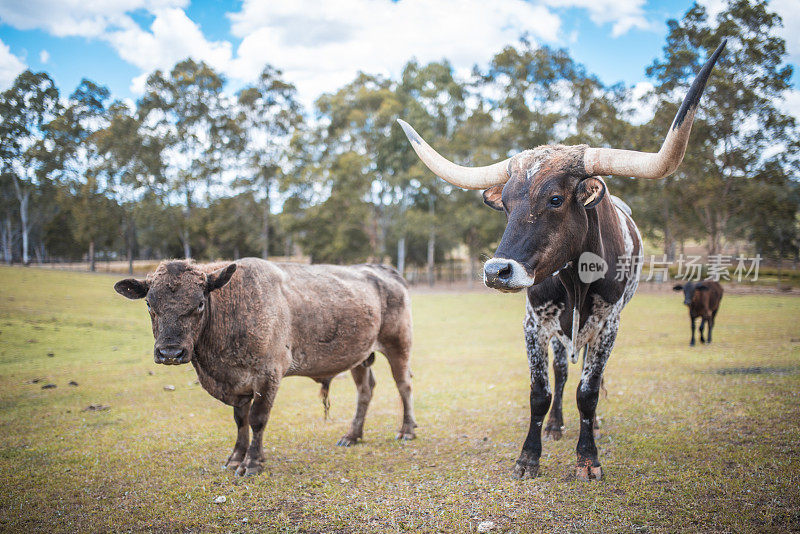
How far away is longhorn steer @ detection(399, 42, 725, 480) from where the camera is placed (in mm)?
3795

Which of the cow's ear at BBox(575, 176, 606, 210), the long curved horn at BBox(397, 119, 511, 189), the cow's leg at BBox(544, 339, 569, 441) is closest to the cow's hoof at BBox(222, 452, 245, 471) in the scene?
the cow's leg at BBox(544, 339, 569, 441)

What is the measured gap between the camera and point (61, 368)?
10.4 meters

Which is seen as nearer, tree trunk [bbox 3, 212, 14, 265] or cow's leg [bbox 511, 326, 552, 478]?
cow's leg [bbox 511, 326, 552, 478]

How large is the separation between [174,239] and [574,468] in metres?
41.7

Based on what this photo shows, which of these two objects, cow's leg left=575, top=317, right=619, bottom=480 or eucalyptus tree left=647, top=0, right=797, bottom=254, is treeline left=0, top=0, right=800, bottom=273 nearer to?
eucalyptus tree left=647, top=0, right=797, bottom=254

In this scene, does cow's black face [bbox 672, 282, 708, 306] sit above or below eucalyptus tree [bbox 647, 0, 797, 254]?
below

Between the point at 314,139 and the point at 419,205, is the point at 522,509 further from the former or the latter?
the point at 314,139

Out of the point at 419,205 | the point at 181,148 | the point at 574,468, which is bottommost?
the point at 574,468

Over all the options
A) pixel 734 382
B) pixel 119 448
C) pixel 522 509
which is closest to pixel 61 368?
pixel 119 448

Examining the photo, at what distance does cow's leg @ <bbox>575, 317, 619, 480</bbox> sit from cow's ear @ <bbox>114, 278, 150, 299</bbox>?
439 cm

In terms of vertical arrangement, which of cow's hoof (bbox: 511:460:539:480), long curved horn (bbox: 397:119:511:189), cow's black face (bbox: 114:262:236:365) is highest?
long curved horn (bbox: 397:119:511:189)

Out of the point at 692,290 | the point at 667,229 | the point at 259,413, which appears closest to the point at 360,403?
the point at 259,413

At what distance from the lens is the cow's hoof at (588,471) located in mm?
4508

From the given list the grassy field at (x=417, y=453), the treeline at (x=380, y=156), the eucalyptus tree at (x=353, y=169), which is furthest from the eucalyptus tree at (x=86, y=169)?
the grassy field at (x=417, y=453)
